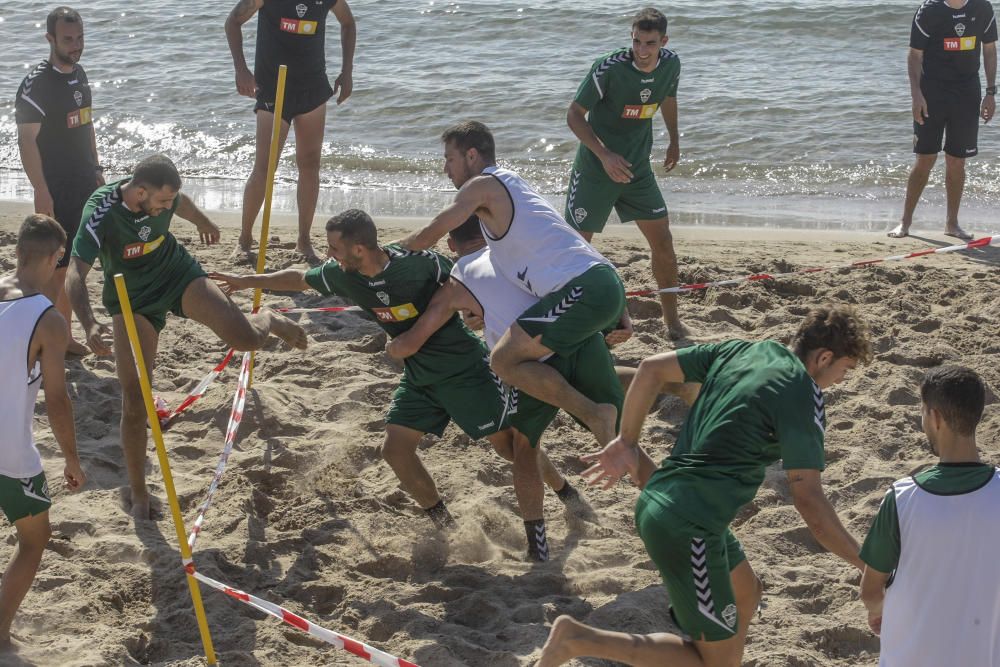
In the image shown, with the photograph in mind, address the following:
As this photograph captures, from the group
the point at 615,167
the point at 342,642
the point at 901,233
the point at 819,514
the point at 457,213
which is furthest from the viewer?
the point at 901,233

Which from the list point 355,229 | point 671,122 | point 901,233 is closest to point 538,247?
point 355,229

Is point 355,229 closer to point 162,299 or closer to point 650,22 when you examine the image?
point 162,299

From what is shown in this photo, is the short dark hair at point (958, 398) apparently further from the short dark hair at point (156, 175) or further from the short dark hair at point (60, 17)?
the short dark hair at point (60, 17)

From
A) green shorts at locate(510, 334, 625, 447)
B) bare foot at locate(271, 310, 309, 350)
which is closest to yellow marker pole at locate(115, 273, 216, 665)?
green shorts at locate(510, 334, 625, 447)

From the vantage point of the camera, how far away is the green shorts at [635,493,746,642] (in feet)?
12.6

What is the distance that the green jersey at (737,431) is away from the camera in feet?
12.2

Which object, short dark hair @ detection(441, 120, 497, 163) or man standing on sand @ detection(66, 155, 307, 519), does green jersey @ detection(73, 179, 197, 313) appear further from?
short dark hair @ detection(441, 120, 497, 163)

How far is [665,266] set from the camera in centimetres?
773

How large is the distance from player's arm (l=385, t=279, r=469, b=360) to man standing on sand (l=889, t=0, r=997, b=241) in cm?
567

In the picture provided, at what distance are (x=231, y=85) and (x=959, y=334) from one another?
11.4m

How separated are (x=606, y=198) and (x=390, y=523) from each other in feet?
9.21

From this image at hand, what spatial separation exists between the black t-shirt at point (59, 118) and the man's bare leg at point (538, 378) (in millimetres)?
3627

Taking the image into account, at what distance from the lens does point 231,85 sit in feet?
52.8

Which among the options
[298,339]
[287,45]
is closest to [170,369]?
[298,339]
